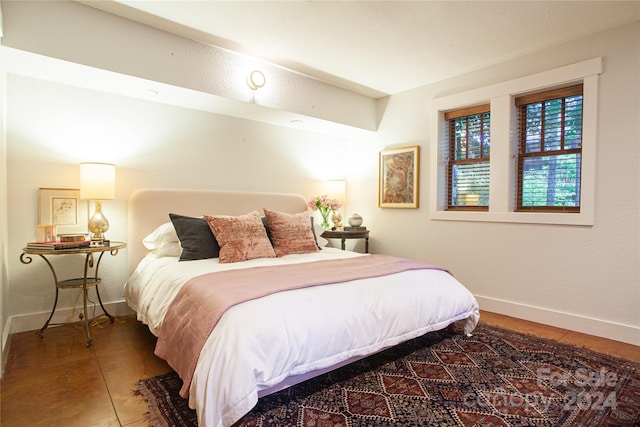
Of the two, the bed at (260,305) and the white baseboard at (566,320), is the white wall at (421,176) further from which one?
the bed at (260,305)

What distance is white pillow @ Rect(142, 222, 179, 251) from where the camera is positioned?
10.00ft

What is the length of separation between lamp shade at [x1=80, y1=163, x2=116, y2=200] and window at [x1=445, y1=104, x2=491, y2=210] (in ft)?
11.6

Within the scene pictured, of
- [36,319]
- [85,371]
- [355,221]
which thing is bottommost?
[85,371]

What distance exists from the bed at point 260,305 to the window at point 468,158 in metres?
1.47

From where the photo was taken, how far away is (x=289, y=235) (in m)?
3.27

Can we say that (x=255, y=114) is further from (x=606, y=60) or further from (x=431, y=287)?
(x=606, y=60)

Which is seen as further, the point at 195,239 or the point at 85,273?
the point at 195,239

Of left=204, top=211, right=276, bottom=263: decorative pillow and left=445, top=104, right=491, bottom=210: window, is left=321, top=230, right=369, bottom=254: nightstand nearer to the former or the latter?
left=445, top=104, right=491, bottom=210: window

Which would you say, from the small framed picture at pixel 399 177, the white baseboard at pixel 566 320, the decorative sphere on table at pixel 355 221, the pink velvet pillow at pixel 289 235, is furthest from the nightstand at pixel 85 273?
the white baseboard at pixel 566 320

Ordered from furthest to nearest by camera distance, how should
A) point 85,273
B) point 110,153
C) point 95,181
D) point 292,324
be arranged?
point 110,153, point 95,181, point 85,273, point 292,324

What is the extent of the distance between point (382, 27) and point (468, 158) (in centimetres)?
181

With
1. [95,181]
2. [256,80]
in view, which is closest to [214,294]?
[95,181]

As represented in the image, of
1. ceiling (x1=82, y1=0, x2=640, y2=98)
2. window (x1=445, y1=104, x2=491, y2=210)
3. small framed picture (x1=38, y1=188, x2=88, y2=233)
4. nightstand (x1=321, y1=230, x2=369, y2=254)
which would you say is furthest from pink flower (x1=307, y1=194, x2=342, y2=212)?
small framed picture (x1=38, y1=188, x2=88, y2=233)

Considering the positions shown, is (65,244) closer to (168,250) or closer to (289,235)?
(168,250)
